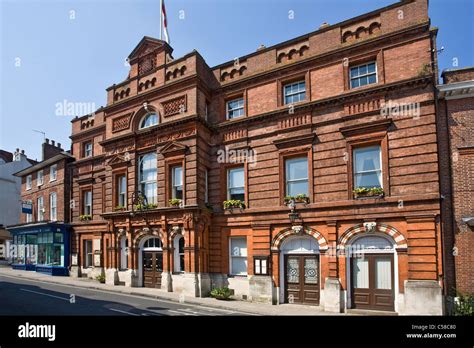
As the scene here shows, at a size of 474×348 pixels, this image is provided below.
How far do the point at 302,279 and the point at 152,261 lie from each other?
905cm

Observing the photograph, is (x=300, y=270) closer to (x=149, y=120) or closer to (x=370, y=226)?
(x=370, y=226)

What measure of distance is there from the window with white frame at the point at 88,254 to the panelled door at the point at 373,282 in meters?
20.0

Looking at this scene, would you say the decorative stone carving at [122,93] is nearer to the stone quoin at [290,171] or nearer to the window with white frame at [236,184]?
the stone quoin at [290,171]

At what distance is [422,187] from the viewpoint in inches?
516

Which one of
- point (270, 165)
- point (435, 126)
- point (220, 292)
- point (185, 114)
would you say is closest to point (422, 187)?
point (435, 126)

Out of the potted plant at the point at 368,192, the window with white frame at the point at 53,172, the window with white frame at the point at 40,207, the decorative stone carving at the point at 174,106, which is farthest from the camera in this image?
the window with white frame at the point at 40,207

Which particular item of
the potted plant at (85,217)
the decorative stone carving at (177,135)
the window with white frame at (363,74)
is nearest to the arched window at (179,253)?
the decorative stone carving at (177,135)

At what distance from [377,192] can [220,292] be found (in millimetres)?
9079

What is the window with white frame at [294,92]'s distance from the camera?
662 inches

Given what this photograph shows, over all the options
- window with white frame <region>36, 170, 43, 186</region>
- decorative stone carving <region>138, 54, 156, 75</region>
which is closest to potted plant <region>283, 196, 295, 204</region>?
decorative stone carving <region>138, 54, 156, 75</region>

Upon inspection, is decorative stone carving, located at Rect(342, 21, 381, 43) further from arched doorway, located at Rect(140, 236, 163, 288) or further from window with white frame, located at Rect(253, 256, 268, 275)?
arched doorway, located at Rect(140, 236, 163, 288)

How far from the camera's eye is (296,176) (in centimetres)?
1642

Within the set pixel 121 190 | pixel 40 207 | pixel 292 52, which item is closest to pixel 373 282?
pixel 292 52

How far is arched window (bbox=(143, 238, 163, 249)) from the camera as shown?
63.1ft
